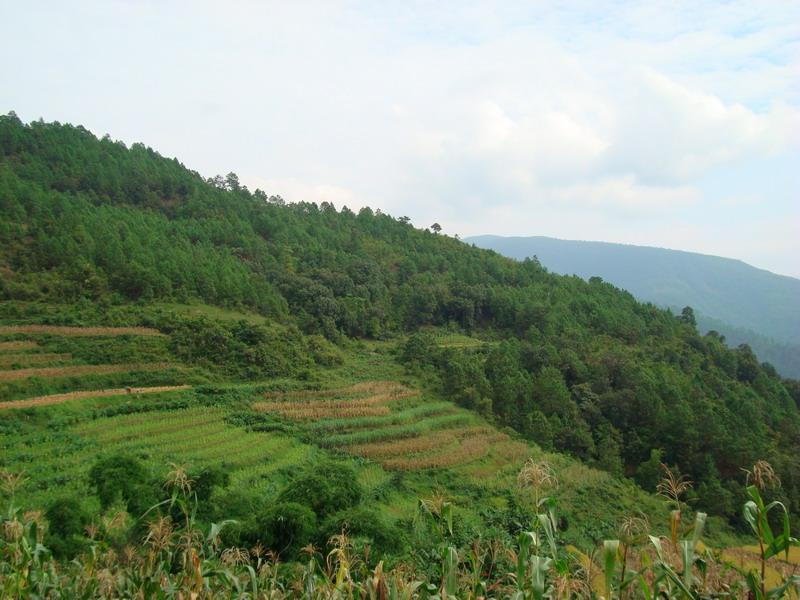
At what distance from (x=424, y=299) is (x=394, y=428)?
26.7 m

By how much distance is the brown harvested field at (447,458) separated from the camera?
74.6 ft

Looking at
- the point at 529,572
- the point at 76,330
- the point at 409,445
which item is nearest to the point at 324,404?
the point at 409,445

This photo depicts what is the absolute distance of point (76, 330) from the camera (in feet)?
92.4

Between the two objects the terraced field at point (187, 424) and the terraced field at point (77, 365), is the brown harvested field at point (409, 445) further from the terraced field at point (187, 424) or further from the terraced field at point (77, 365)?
the terraced field at point (77, 365)

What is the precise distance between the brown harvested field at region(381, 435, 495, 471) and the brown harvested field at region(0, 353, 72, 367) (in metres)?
15.4

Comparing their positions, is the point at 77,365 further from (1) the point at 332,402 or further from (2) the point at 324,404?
(1) the point at 332,402

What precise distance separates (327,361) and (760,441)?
25153 millimetres

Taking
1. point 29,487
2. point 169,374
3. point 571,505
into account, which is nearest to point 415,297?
point 169,374

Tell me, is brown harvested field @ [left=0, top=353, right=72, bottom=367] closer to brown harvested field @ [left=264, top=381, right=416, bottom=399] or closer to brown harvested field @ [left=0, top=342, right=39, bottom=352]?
brown harvested field @ [left=0, top=342, right=39, bottom=352]

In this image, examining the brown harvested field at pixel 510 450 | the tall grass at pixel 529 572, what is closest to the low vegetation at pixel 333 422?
the tall grass at pixel 529 572

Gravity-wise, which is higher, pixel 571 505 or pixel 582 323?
pixel 582 323

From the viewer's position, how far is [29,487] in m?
15.1

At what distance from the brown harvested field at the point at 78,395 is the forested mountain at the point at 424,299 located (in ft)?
21.7

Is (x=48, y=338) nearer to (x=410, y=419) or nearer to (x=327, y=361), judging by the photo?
(x=327, y=361)
